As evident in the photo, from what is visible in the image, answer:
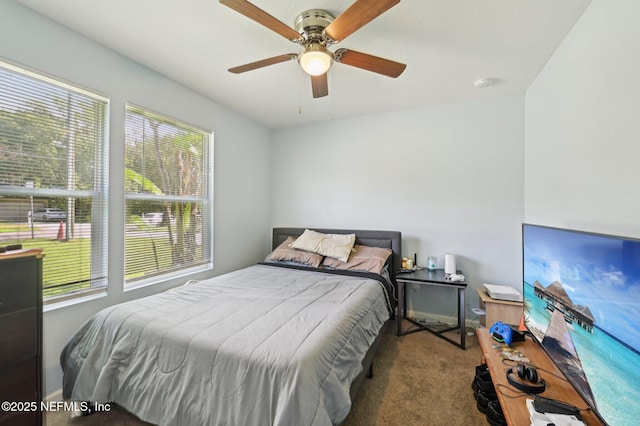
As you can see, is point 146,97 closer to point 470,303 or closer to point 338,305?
point 338,305

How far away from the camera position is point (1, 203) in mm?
1565

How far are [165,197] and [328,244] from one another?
1827mm

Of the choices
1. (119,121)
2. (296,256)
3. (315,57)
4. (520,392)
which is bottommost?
(520,392)

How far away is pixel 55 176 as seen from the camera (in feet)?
5.88

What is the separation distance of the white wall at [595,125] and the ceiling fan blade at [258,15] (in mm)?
1673

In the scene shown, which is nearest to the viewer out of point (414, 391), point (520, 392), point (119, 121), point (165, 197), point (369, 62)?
point (520, 392)

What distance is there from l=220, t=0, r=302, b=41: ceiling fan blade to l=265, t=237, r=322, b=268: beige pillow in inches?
85.5

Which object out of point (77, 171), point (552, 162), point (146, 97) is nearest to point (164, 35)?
point (146, 97)

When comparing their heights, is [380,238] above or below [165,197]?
below

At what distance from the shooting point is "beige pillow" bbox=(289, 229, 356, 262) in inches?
116

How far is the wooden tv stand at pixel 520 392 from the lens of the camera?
1047 mm

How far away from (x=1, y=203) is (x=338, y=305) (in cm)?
224

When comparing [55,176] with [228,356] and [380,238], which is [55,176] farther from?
[380,238]

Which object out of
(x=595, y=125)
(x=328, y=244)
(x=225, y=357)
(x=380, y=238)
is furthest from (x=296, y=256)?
(x=595, y=125)
